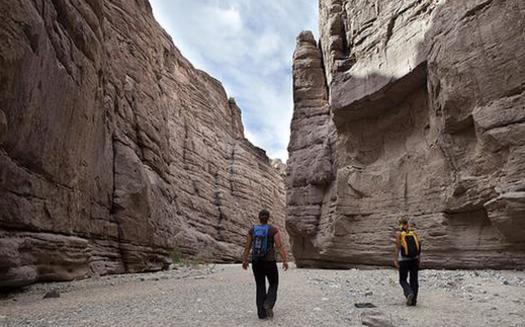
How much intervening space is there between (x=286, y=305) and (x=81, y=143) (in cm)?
791

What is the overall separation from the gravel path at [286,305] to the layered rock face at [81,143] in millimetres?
1346

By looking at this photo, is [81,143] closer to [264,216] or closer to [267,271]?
[264,216]

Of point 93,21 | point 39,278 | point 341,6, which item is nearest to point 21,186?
point 39,278

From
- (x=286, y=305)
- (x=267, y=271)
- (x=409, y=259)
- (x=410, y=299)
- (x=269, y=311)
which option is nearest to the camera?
(x=269, y=311)

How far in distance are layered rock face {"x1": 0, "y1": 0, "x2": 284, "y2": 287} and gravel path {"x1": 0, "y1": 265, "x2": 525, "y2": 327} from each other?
1346 millimetres

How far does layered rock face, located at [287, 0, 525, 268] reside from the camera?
10.8 meters

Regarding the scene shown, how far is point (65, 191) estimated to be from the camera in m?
10.2

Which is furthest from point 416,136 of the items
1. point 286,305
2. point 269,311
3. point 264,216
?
point 269,311

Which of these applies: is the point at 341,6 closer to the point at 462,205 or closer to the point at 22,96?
the point at 462,205

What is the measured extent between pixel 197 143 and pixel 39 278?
99.0ft

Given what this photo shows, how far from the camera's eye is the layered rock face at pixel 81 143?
25.5 feet

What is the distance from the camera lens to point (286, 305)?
6.54m

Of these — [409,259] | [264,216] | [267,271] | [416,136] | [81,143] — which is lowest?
[267,271]

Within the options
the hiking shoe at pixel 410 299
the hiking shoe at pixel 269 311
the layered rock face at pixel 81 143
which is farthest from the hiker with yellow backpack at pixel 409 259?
the layered rock face at pixel 81 143
